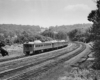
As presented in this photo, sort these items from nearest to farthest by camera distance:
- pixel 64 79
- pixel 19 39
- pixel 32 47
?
pixel 64 79, pixel 32 47, pixel 19 39

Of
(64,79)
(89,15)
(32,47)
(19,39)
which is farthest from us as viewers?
(19,39)

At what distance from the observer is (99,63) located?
15250 mm

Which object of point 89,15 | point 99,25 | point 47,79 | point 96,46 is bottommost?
point 47,79

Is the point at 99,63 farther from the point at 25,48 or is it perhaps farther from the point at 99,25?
the point at 25,48

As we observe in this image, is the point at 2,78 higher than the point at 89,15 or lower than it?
lower

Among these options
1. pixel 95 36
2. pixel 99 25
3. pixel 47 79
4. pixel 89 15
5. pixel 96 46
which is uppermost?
pixel 89 15

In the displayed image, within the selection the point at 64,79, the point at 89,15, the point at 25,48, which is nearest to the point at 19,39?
the point at 25,48

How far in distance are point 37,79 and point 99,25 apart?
8.85 m

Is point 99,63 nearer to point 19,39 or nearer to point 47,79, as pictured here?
point 47,79

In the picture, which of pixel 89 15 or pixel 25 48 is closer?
pixel 89 15

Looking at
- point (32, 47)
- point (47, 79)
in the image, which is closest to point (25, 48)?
point (32, 47)

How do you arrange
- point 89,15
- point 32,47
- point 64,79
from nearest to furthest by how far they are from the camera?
point 64,79, point 89,15, point 32,47

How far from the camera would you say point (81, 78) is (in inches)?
500

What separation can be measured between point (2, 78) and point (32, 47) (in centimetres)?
1676
